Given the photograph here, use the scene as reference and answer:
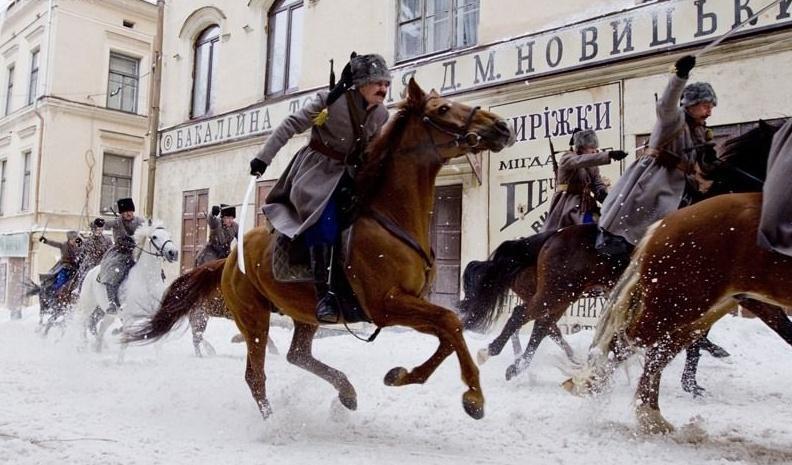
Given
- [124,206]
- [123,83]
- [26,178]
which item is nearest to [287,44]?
[124,206]

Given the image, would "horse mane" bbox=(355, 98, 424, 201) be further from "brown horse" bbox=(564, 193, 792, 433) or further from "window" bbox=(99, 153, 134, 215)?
"window" bbox=(99, 153, 134, 215)

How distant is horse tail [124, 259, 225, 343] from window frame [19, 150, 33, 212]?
2120cm

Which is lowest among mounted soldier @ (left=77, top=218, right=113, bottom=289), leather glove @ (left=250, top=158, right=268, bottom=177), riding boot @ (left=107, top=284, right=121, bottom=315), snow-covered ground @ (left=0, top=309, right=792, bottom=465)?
snow-covered ground @ (left=0, top=309, right=792, bottom=465)

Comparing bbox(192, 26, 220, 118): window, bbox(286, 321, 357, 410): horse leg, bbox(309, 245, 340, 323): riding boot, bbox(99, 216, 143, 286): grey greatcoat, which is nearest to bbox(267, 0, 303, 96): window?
bbox(192, 26, 220, 118): window

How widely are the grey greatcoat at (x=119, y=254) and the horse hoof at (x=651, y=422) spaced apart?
22.9ft

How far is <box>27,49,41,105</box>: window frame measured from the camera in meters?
24.6

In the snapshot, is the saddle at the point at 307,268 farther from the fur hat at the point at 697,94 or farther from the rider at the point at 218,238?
the rider at the point at 218,238

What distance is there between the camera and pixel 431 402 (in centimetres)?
516

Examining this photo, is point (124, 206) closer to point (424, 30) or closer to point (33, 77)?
point (424, 30)

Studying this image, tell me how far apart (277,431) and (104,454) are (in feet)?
3.26

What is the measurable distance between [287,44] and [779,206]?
13.1m

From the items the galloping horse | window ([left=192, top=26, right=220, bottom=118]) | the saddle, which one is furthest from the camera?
window ([left=192, top=26, right=220, bottom=118])

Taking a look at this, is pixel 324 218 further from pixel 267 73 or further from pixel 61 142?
pixel 61 142

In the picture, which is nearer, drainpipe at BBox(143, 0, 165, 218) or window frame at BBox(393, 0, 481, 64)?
window frame at BBox(393, 0, 481, 64)
